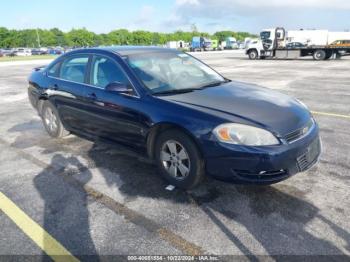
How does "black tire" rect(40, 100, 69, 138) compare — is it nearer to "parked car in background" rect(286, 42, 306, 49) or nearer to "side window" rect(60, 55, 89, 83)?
"side window" rect(60, 55, 89, 83)

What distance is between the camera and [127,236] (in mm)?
3053

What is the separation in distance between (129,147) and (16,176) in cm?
160

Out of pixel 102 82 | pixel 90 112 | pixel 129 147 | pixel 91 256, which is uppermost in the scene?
pixel 102 82

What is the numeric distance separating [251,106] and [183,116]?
798mm

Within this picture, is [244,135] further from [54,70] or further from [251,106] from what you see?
[54,70]

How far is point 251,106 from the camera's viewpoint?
376 cm

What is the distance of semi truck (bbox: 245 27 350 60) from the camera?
28391 millimetres

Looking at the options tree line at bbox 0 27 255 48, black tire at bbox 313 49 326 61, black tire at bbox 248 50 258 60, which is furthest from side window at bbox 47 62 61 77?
tree line at bbox 0 27 255 48

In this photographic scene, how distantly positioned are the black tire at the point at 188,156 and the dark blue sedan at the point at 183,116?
0.04 feet

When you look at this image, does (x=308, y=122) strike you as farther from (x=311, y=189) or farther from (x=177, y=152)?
(x=177, y=152)

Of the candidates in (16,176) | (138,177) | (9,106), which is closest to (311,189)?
(138,177)

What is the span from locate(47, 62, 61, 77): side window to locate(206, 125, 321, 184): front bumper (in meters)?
3.43

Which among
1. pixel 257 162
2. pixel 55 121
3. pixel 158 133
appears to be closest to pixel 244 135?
pixel 257 162

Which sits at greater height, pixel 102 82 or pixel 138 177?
pixel 102 82
